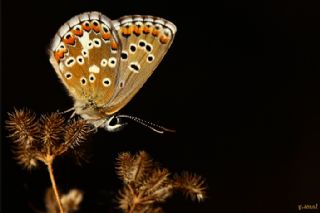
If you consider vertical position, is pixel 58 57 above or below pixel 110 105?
above

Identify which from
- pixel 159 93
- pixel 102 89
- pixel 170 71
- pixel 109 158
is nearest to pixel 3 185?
pixel 109 158

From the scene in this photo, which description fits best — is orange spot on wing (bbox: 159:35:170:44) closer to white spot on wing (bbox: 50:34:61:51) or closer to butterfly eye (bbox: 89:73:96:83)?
butterfly eye (bbox: 89:73:96:83)

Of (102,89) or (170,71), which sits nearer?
(102,89)

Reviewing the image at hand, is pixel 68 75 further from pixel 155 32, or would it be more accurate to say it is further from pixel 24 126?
pixel 24 126

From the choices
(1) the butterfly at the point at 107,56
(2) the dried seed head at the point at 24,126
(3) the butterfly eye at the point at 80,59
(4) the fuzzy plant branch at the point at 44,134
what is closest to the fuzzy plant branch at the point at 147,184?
(4) the fuzzy plant branch at the point at 44,134

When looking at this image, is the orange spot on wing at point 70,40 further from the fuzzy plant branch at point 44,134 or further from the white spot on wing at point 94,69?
the fuzzy plant branch at point 44,134

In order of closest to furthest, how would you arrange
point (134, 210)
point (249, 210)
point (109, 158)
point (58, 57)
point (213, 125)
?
point (134, 210) < point (58, 57) < point (249, 210) < point (109, 158) < point (213, 125)

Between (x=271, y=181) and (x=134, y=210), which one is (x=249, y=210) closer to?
(x=271, y=181)

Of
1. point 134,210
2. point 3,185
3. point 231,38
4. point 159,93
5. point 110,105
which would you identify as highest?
point 231,38
